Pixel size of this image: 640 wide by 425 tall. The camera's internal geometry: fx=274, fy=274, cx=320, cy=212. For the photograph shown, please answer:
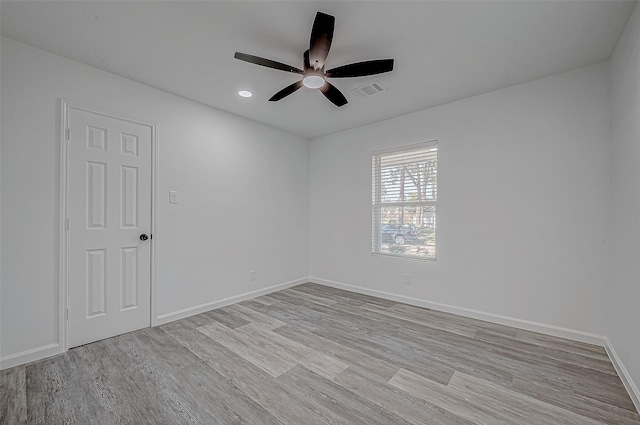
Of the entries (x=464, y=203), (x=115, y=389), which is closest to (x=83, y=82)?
(x=115, y=389)

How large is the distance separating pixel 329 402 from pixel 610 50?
361 centimetres

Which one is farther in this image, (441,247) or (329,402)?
(441,247)

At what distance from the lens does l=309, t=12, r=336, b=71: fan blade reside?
1.69m

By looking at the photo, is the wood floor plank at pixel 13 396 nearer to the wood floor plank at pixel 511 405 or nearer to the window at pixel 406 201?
the wood floor plank at pixel 511 405

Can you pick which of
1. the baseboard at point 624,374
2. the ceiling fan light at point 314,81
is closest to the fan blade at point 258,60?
the ceiling fan light at point 314,81

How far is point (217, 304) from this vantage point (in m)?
3.58

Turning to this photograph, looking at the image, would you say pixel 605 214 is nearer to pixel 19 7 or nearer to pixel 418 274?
pixel 418 274

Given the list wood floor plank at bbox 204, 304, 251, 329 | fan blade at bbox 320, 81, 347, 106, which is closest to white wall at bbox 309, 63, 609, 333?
fan blade at bbox 320, 81, 347, 106

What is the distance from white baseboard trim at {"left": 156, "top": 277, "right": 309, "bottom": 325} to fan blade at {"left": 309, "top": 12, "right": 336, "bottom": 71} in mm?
3003

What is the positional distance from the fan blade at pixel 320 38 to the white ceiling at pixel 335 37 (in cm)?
20

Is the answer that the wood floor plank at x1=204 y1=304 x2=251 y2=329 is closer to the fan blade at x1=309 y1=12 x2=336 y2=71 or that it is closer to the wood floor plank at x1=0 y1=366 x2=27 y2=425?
the wood floor plank at x1=0 y1=366 x2=27 y2=425

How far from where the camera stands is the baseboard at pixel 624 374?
1.77 m

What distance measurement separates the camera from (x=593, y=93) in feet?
8.41

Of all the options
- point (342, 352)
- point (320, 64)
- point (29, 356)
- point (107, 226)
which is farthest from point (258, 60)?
point (29, 356)
